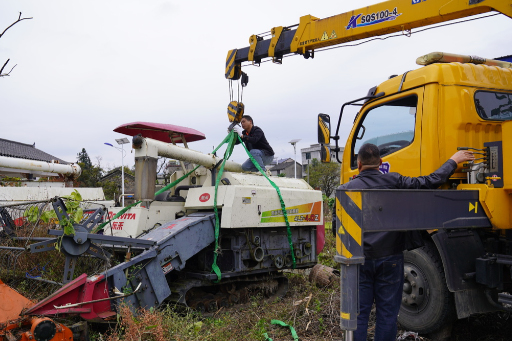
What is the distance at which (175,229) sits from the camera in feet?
18.7

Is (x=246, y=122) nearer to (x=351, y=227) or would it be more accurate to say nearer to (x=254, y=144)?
(x=254, y=144)

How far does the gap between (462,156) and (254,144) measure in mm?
4190

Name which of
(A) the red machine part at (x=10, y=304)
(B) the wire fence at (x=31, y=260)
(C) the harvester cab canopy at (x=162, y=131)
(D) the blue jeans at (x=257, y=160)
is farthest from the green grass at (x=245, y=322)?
(C) the harvester cab canopy at (x=162, y=131)

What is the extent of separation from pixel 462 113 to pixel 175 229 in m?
3.75

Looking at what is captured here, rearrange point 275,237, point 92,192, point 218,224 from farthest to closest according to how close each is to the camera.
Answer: point 92,192
point 275,237
point 218,224

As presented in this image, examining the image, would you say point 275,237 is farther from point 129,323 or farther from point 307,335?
point 129,323

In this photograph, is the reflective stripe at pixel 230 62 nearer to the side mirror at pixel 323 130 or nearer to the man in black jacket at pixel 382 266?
the side mirror at pixel 323 130

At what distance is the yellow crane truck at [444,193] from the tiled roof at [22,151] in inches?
1229

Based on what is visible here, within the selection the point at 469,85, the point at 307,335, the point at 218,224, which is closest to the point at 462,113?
the point at 469,85

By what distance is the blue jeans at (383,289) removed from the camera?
348cm

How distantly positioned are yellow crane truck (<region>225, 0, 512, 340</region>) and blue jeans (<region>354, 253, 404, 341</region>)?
477 mm

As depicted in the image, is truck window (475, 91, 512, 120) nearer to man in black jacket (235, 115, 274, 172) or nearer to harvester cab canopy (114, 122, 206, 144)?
man in black jacket (235, 115, 274, 172)

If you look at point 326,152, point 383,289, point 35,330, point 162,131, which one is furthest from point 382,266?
point 162,131

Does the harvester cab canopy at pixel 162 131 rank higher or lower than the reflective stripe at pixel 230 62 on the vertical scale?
lower
